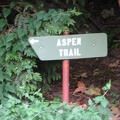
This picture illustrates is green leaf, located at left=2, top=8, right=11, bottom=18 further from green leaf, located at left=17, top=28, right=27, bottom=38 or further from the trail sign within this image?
the trail sign

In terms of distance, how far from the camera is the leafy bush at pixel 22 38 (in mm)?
3910

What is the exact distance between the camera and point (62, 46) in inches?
139

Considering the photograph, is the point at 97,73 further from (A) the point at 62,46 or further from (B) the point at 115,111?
(A) the point at 62,46

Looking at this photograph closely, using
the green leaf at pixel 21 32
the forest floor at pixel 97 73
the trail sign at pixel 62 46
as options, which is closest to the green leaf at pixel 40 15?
the green leaf at pixel 21 32

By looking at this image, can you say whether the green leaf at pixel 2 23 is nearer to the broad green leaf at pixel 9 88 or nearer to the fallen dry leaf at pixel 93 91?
the broad green leaf at pixel 9 88

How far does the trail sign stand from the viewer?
352 cm

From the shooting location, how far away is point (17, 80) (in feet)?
13.6

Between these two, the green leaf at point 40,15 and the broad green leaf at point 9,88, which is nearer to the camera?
the green leaf at point 40,15

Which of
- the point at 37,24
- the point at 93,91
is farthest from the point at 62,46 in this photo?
the point at 93,91

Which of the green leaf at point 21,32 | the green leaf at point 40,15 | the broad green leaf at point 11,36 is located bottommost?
the broad green leaf at point 11,36

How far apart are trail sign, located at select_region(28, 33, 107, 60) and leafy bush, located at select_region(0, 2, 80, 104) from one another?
34 centimetres

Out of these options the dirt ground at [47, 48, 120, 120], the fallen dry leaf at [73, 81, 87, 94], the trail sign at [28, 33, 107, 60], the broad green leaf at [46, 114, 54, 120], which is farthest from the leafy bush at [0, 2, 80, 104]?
the broad green leaf at [46, 114, 54, 120]

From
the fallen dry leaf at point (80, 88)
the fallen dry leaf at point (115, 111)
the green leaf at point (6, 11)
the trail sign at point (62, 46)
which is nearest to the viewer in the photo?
the trail sign at point (62, 46)

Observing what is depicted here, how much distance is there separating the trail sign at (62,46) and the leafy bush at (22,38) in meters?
0.34
